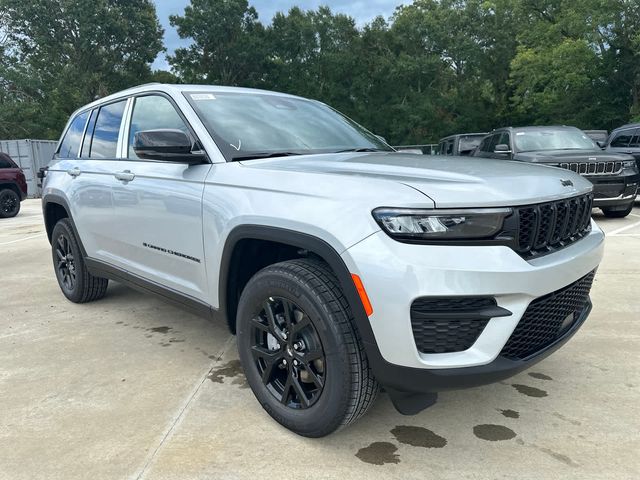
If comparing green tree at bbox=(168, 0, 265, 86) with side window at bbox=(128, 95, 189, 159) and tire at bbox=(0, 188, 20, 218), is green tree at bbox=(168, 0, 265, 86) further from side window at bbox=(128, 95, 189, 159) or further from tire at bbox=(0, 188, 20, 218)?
side window at bbox=(128, 95, 189, 159)

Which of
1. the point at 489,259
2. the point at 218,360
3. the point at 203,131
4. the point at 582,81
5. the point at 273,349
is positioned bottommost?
the point at 218,360

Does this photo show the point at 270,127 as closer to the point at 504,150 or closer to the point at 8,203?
the point at 504,150

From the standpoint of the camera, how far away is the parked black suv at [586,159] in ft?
27.9

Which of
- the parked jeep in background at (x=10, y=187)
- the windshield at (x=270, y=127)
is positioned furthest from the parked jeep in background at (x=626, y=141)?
the parked jeep in background at (x=10, y=187)

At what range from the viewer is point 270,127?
3.12 meters

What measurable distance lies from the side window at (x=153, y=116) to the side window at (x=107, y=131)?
0.87 feet

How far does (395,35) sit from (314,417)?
4299 centimetres

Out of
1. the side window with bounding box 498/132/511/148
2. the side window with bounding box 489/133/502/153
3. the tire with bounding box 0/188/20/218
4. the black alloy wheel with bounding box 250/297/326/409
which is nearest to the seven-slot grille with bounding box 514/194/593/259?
the black alloy wheel with bounding box 250/297/326/409

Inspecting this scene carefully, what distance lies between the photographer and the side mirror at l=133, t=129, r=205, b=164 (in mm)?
2709

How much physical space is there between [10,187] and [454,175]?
14391 mm

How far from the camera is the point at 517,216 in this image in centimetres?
205

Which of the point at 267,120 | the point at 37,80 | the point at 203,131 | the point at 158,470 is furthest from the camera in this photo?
the point at 37,80

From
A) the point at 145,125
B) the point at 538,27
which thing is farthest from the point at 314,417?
the point at 538,27

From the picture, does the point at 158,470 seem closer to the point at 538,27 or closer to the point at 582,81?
the point at 582,81
